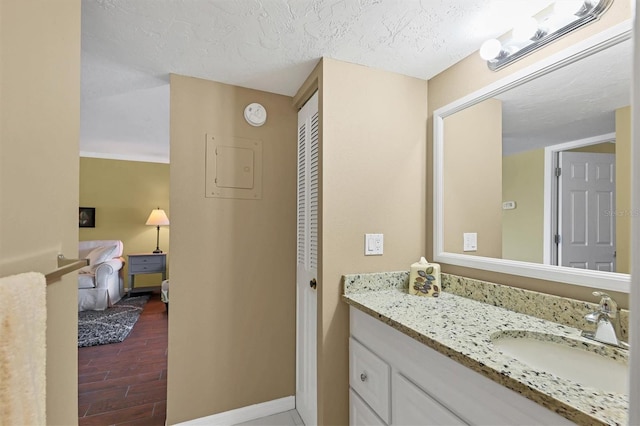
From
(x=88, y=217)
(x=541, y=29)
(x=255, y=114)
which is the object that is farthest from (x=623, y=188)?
(x=88, y=217)

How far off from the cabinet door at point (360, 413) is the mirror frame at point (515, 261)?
0.84m

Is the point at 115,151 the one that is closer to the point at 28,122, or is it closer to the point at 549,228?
the point at 28,122

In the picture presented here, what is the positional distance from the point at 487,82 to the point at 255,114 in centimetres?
136

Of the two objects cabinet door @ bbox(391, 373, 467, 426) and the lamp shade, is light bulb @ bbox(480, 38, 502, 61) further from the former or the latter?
the lamp shade

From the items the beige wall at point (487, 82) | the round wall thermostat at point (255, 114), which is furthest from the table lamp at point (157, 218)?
the beige wall at point (487, 82)

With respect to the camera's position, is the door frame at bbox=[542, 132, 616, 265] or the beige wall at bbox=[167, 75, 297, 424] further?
the beige wall at bbox=[167, 75, 297, 424]

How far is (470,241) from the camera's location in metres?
1.50

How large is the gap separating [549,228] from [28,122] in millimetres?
1720

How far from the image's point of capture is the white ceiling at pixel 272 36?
3.80 ft

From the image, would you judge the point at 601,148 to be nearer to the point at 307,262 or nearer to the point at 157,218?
the point at 307,262

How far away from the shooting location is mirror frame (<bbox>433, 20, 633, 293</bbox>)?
0.95 metres

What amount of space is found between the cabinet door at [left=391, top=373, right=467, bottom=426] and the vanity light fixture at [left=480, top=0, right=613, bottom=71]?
1.43m

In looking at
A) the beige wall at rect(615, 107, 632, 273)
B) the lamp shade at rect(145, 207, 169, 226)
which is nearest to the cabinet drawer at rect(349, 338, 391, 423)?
the beige wall at rect(615, 107, 632, 273)

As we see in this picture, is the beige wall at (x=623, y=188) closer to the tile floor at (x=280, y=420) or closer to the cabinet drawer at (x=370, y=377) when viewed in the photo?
the cabinet drawer at (x=370, y=377)
